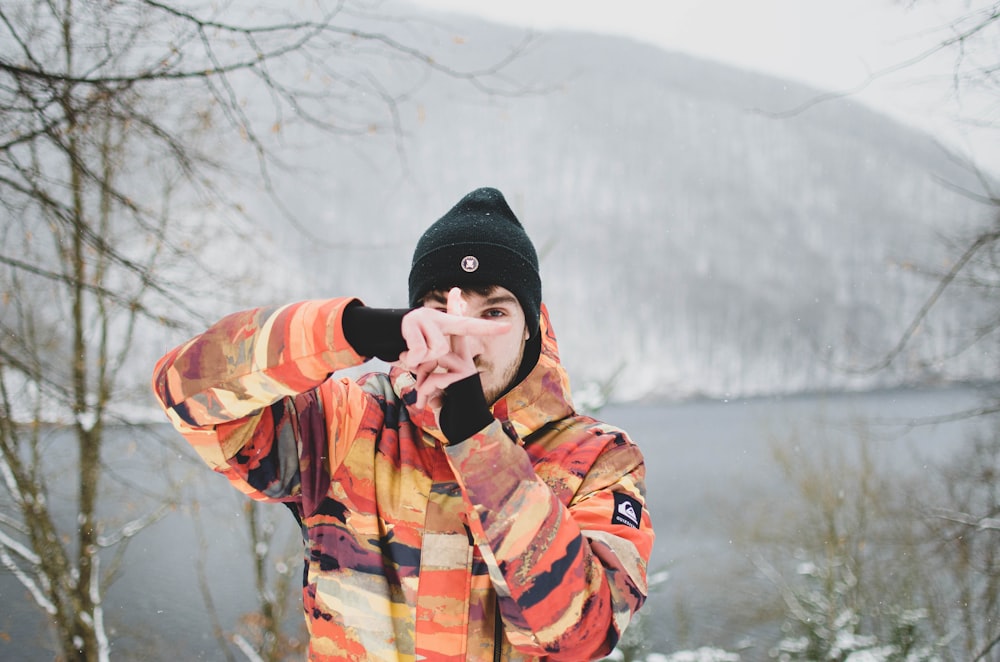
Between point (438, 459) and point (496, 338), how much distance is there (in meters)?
0.30

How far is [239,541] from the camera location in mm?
20234

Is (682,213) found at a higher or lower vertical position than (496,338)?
higher

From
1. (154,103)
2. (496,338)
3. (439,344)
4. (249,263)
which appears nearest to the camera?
(439,344)

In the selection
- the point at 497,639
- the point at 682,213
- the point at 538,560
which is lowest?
the point at 497,639

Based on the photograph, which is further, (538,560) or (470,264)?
(470,264)

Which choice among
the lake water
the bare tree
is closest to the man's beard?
the bare tree

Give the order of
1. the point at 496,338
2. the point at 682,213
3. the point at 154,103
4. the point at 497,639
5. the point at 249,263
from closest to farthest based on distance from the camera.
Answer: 1. the point at 497,639
2. the point at 496,338
3. the point at 154,103
4. the point at 249,263
5. the point at 682,213

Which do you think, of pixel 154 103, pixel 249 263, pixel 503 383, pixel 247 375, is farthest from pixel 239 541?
pixel 247 375

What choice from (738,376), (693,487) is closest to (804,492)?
(693,487)

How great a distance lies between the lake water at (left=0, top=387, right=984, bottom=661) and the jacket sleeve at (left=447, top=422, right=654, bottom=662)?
176 inches

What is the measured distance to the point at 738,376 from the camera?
5209cm

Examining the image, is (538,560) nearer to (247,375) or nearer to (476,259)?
(247,375)

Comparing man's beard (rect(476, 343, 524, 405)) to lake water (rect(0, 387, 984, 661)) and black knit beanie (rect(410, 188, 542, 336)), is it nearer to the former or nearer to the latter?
black knit beanie (rect(410, 188, 542, 336))

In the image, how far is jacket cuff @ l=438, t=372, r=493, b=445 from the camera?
1.10 m
